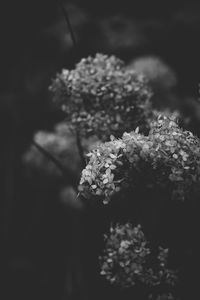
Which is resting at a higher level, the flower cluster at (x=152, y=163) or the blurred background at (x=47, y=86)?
the blurred background at (x=47, y=86)

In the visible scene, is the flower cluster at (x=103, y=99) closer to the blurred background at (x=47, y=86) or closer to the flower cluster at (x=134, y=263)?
the flower cluster at (x=134, y=263)

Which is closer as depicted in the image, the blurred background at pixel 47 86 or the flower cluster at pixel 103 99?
the flower cluster at pixel 103 99

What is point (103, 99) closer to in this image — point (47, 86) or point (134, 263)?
point (134, 263)

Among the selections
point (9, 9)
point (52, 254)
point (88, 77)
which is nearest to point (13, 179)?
point (52, 254)

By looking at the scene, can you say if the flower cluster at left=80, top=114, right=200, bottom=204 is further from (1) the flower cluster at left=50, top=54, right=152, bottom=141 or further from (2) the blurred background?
(2) the blurred background

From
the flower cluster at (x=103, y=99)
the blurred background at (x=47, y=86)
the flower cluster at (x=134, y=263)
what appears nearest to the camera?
the flower cluster at (x=134, y=263)

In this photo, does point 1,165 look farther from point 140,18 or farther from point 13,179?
point 140,18

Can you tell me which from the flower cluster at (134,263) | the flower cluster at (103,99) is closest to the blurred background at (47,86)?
the flower cluster at (103,99)

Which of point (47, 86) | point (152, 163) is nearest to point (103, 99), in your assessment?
point (152, 163)
